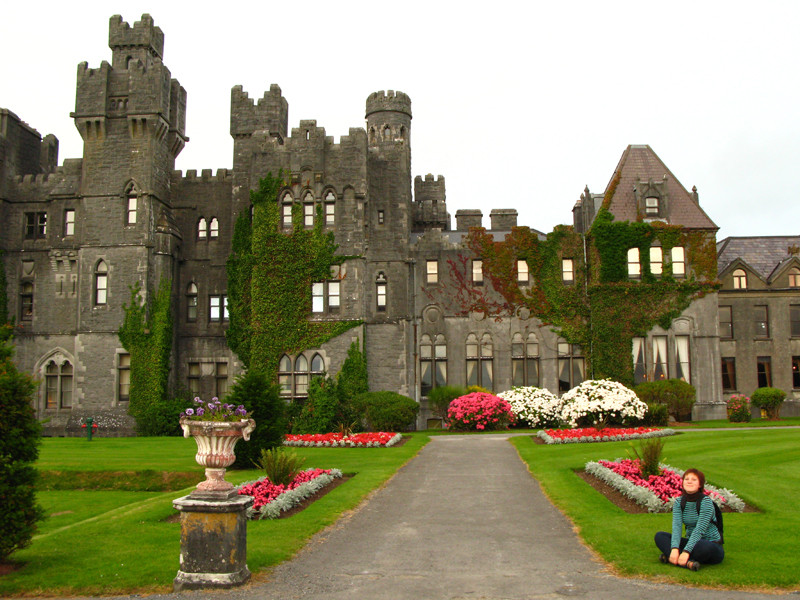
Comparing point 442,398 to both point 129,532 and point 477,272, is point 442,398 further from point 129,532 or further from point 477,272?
point 129,532

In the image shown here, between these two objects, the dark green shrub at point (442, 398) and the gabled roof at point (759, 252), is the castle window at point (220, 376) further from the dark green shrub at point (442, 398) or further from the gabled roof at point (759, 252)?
the gabled roof at point (759, 252)

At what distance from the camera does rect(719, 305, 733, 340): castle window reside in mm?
43875

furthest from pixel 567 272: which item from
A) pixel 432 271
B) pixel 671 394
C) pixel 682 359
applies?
pixel 671 394

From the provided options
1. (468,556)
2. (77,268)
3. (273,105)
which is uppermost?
(273,105)

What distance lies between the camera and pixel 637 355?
39344 mm

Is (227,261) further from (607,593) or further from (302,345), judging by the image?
(607,593)

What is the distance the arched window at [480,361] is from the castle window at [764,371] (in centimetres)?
1612

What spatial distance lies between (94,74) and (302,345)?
1870 cm

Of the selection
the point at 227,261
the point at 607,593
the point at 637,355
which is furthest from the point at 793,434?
the point at 227,261

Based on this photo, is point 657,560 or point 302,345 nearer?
point 657,560

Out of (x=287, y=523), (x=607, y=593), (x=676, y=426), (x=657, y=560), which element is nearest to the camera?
(x=607, y=593)

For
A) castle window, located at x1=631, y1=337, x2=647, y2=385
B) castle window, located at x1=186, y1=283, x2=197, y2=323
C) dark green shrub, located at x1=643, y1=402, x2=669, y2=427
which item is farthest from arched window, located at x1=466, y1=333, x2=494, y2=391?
castle window, located at x1=186, y1=283, x2=197, y2=323

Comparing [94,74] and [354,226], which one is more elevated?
[94,74]

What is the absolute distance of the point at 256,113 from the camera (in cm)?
4225
